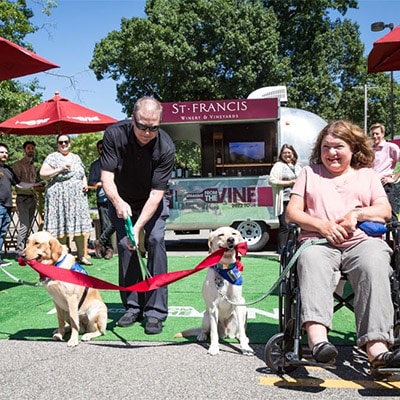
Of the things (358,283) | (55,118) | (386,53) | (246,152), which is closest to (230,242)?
(358,283)

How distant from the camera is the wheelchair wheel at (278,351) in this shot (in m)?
3.07

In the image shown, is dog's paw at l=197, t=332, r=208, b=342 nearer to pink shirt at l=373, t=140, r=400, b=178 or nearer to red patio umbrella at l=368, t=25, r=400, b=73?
red patio umbrella at l=368, t=25, r=400, b=73

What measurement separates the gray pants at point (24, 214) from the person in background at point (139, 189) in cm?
463

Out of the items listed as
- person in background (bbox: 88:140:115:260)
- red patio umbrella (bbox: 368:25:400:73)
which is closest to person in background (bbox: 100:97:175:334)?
red patio umbrella (bbox: 368:25:400:73)

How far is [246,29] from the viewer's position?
24625mm

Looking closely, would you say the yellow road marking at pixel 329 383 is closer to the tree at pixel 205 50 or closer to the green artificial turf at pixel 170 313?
the green artificial turf at pixel 170 313

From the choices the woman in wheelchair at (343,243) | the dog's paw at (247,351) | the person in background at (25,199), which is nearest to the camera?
the woman in wheelchair at (343,243)

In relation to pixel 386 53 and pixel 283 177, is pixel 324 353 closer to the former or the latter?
pixel 386 53

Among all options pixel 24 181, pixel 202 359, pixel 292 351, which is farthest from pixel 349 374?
pixel 24 181

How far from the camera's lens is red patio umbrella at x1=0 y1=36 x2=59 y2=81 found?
537 cm

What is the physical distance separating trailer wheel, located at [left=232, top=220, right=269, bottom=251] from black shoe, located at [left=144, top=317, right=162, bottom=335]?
562 centimetres

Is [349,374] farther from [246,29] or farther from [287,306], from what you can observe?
→ [246,29]

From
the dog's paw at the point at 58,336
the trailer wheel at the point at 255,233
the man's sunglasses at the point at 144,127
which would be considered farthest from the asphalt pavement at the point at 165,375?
the trailer wheel at the point at 255,233

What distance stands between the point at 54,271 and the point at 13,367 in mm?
725
